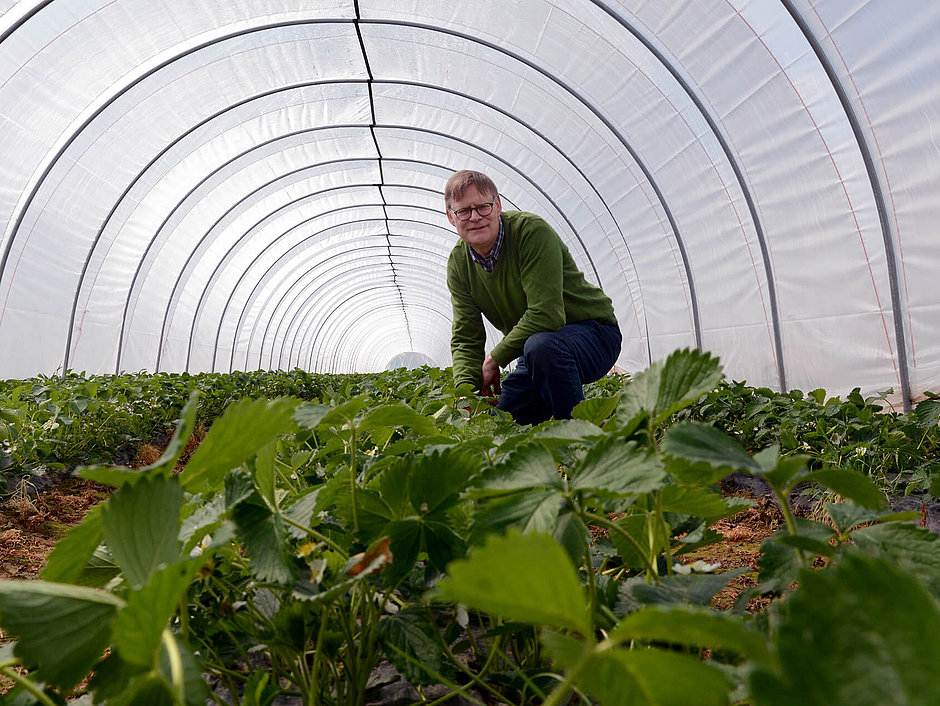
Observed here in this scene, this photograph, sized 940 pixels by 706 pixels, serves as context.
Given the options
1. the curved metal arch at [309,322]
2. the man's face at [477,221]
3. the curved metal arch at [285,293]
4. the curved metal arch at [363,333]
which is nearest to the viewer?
the man's face at [477,221]

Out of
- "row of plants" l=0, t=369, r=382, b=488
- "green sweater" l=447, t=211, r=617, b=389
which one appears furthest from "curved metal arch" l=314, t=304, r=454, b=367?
"green sweater" l=447, t=211, r=617, b=389

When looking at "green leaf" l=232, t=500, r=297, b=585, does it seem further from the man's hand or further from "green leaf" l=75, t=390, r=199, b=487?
the man's hand

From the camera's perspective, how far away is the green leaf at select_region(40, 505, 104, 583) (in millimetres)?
617

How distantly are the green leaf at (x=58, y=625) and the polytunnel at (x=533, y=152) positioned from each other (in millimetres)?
5368

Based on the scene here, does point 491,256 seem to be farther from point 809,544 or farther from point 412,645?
point 809,544

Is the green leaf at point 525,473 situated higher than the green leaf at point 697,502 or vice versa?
the green leaf at point 525,473

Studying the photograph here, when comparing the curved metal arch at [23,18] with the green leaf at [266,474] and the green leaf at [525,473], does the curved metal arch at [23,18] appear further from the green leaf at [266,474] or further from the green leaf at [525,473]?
the green leaf at [525,473]

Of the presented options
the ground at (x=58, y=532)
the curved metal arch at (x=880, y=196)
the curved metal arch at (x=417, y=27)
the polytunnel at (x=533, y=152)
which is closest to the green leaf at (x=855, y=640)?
the ground at (x=58, y=532)

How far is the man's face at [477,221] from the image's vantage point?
11.6 feet

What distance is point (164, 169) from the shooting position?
1050 cm

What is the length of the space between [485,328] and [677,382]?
340 inches

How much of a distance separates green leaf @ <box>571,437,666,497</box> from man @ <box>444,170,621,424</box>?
2.93 metres

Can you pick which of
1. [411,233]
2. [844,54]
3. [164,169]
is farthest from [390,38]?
[411,233]

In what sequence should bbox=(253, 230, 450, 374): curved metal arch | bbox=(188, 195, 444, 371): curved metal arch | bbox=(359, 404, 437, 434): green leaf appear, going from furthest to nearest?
bbox=(253, 230, 450, 374): curved metal arch
bbox=(188, 195, 444, 371): curved metal arch
bbox=(359, 404, 437, 434): green leaf
